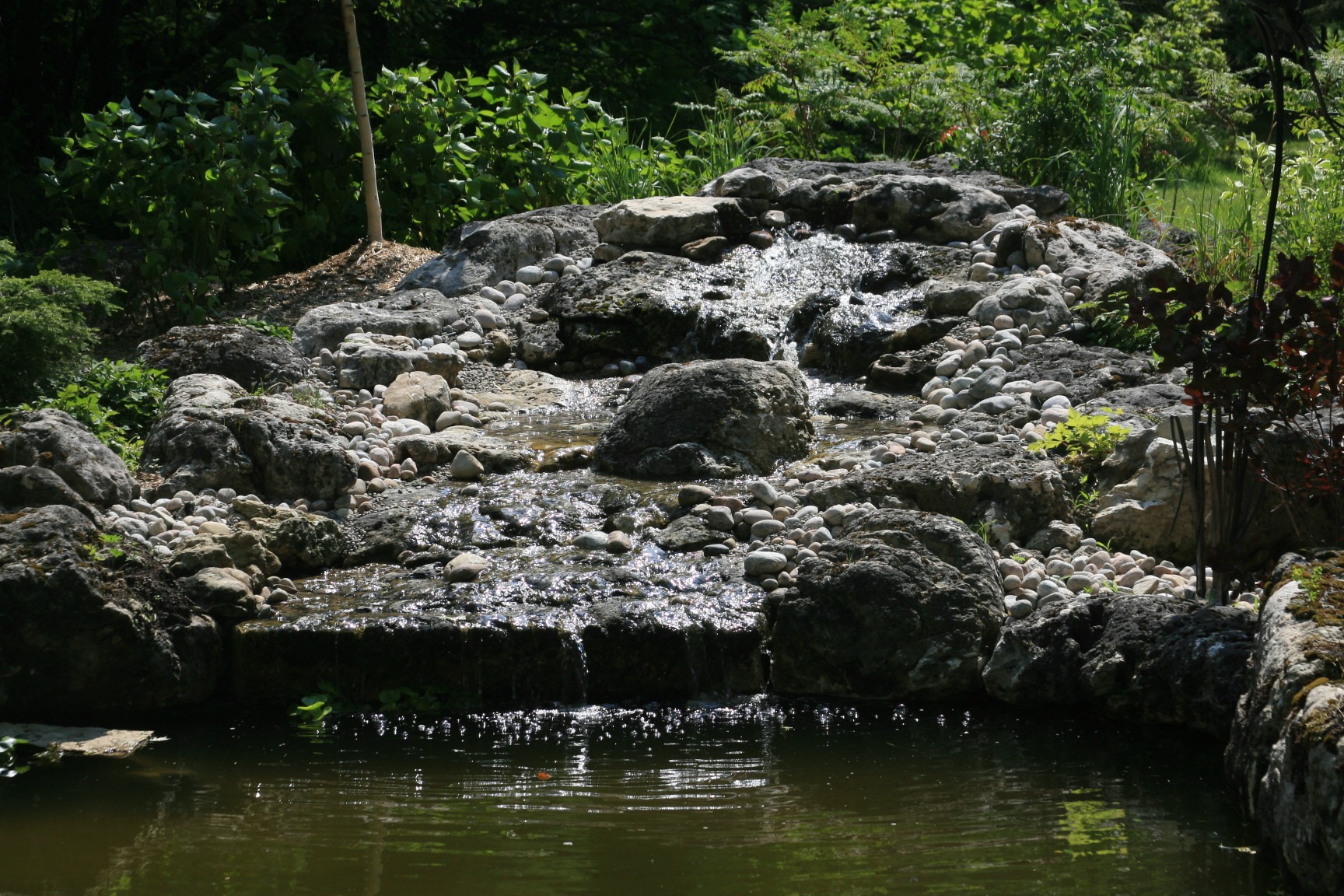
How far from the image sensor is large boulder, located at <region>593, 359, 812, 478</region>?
651 centimetres

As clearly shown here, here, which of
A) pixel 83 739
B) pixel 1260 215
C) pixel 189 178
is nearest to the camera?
pixel 83 739

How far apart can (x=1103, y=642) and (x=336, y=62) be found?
1185cm

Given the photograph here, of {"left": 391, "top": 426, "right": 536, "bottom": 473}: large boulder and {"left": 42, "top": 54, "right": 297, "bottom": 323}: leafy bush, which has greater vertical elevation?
{"left": 42, "top": 54, "right": 297, "bottom": 323}: leafy bush

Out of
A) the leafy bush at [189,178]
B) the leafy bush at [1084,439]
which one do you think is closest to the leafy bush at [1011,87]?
the leafy bush at [1084,439]

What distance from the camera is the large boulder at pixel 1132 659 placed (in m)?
4.22

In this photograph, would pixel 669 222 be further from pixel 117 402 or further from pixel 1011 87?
pixel 1011 87

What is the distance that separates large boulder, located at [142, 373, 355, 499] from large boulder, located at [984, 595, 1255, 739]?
11.1 ft

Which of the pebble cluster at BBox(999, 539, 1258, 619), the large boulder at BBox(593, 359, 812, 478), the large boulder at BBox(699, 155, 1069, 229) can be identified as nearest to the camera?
the pebble cluster at BBox(999, 539, 1258, 619)

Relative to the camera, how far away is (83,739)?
437 centimetres

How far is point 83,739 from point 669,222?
20.3ft

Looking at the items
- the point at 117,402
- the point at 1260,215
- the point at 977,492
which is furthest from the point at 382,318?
the point at 1260,215

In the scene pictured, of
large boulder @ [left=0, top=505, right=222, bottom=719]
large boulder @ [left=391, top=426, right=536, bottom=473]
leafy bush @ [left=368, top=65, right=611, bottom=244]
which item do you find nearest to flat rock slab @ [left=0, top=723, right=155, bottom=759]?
large boulder @ [left=0, top=505, right=222, bottom=719]

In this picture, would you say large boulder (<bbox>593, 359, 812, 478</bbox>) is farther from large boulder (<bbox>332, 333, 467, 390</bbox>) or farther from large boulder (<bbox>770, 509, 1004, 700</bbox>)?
large boulder (<bbox>332, 333, 467, 390</bbox>)

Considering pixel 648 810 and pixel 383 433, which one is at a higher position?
pixel 383 433
